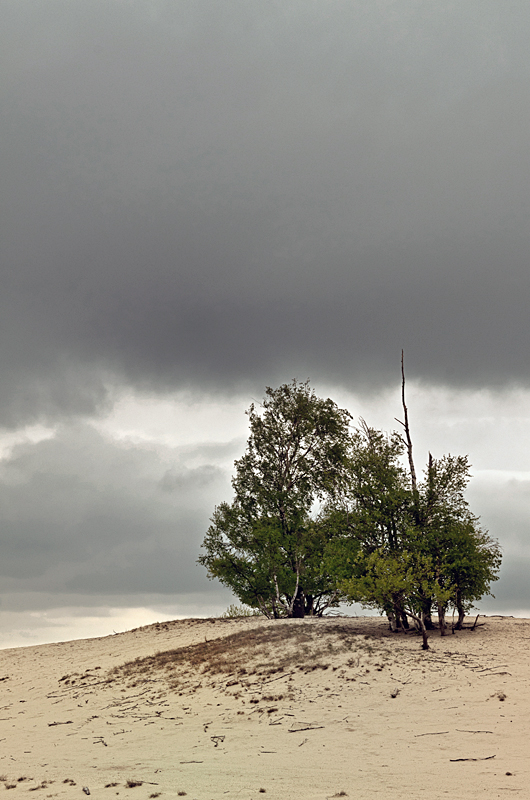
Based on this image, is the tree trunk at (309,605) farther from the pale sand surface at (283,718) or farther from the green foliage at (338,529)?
the pale sand surface at (283,718)

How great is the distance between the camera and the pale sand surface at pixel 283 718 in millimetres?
12914

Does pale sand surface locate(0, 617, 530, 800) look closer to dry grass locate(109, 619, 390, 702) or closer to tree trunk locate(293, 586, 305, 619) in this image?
dry grass locate(109, 619, 390, 702)

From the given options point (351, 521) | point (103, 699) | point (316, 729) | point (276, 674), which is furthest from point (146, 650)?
point (316, 729)

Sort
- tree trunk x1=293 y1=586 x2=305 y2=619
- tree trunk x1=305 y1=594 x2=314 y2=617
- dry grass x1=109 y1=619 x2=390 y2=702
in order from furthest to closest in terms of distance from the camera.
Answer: tree trunk x1=305 y1=594 x2=314 y2=617, tree trunk x1=293 y1=586 x2=305 y2=619, dry grass x1=109 y1=619 x2=390 y2=702

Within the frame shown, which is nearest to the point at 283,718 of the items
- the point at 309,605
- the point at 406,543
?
the point at 406,543

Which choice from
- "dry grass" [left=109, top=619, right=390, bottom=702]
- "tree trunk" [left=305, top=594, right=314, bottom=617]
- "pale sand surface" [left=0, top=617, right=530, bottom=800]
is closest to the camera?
"pale sand surface" [left=0, top=617, right=530, bottom=800]

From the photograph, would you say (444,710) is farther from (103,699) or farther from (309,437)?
(309,437)

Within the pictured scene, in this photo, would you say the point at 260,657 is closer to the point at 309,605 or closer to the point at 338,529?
the point at 338,529

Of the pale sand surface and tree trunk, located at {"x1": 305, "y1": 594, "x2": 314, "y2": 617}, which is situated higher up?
tree trunk, located at {"x1": 305, "y1": 594, "x2": 314, "y2": 617}

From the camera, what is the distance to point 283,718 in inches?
723

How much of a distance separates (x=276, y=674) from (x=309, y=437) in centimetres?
2079

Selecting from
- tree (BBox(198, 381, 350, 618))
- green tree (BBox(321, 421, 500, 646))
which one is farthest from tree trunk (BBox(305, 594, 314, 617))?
green tree (BBox(321, 421, 500, 646))

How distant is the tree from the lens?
38.1m

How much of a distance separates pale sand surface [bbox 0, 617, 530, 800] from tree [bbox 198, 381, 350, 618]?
23.5 ft
